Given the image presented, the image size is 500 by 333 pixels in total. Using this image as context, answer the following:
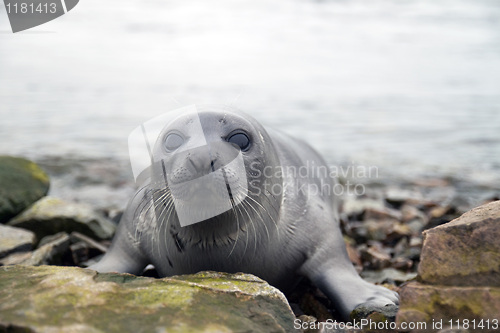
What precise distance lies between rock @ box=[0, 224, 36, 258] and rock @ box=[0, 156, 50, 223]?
2.14ft

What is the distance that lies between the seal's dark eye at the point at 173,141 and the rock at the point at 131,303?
671mm

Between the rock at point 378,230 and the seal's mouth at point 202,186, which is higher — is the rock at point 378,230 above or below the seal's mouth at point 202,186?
below

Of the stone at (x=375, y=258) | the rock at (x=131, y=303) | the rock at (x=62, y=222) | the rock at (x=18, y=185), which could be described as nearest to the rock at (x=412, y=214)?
the stone at (x=375, y=258)

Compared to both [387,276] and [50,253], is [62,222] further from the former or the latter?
[387,276]

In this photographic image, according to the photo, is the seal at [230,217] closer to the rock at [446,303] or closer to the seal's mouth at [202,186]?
the seal's mouth at [202,186]

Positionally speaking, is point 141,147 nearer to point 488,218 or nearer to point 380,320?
point 380,320

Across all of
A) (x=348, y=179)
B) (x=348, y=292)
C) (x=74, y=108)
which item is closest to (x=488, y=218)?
(x=348, y=292)

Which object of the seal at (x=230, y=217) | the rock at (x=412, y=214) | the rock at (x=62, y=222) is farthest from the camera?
the rock at (x=412, y=214)

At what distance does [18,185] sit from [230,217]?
308 cm

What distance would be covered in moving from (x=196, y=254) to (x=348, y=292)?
2.90ft

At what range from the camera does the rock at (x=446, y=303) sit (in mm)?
1882

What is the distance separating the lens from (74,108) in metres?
13.5

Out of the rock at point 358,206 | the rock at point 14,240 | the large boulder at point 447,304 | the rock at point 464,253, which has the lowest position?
the rock at point 358,206

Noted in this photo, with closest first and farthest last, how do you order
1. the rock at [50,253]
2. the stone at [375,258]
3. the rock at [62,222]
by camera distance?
the rock at [50,253] < the stone at [375,258] < the rock at [62,222]
